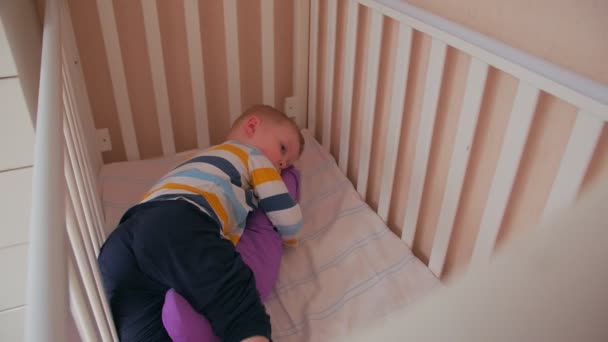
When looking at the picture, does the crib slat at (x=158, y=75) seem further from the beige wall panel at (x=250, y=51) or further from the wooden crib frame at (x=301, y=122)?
the beige wall panel at (x=250, y=51)

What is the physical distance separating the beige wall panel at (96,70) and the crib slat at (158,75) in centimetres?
14

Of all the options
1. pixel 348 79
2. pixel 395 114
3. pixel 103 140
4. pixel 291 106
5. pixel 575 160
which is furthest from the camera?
pixel 291 106

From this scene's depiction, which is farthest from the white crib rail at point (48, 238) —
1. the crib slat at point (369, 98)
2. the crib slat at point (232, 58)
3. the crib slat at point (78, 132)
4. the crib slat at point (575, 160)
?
the crib slat at point (232, 58)

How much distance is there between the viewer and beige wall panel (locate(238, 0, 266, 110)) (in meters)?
1.59

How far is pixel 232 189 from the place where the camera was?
1146 mm

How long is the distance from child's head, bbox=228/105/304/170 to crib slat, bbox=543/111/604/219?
2.40ft

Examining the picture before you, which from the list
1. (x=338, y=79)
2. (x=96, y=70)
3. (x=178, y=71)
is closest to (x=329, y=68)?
(x=338, y=79)

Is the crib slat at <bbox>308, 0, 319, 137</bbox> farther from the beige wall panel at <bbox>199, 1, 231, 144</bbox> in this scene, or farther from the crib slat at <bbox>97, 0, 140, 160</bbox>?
the crib slat at <bbox>97, 0, 140, 160</bbox>

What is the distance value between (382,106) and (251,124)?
15.3 inches

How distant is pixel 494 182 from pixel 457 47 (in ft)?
0.94

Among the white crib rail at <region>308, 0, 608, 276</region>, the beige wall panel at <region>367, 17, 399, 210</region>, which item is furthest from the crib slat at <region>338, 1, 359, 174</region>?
the beige wall panel at <region>367, 17, 399, 210</region>

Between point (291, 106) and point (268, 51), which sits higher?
point (268, 51)

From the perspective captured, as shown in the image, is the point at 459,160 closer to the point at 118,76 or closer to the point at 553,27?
the point at 553,27

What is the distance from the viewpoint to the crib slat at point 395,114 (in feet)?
3.72
